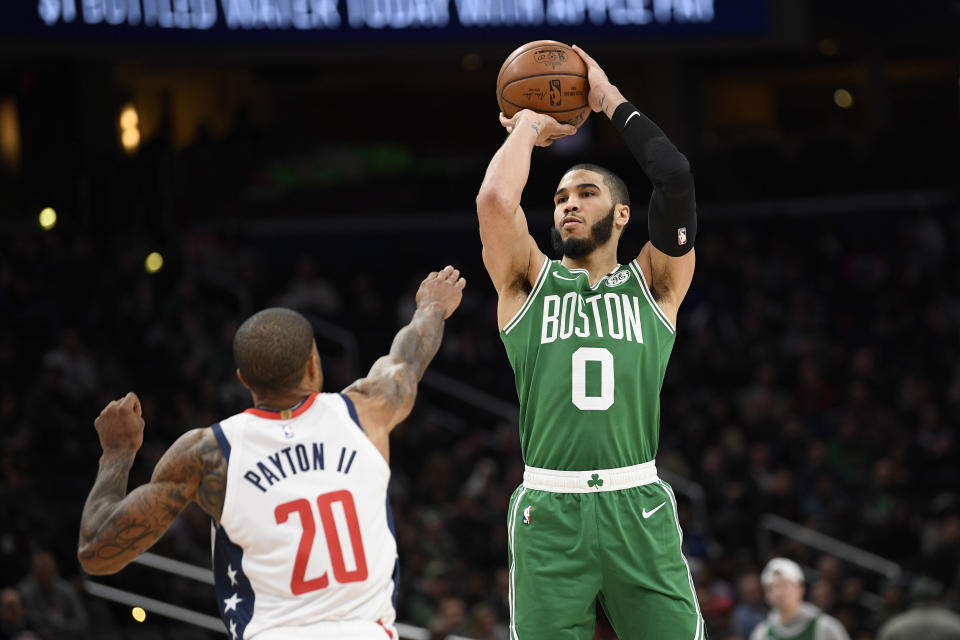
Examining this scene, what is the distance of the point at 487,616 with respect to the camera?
1045 cm

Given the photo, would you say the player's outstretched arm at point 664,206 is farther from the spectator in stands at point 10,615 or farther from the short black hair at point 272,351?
the spectator in stands at point 10,615

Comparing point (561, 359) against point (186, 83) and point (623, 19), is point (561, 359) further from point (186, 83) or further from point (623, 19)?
point (186, 83)

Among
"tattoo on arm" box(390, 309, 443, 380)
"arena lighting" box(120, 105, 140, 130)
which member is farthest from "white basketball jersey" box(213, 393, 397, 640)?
"arena lighting" box(120, 105, 140, 130)

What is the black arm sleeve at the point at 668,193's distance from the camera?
5160mm

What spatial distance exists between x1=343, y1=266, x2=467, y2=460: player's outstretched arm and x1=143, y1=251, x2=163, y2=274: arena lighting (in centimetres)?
939

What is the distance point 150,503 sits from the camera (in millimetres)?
4203

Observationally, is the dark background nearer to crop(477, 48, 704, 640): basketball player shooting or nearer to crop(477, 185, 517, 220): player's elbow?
crop(477, 48, 704, 640): basketball player shooting

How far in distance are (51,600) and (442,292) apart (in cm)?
570

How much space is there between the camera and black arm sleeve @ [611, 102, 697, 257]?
516cm

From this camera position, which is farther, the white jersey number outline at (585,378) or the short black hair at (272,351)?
the white jersey number outline at (585,378)

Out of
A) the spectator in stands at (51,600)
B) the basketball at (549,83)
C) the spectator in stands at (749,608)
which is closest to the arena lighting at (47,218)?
the spectator in stands at (51,600)

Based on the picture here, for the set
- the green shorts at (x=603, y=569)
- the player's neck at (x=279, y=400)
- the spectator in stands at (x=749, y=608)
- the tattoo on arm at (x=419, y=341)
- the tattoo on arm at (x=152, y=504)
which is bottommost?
the spectator in stands at (x=749, y=608)

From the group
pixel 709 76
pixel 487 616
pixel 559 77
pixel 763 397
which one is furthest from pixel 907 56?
pixel 559 77

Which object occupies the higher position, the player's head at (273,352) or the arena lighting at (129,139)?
the arena lighting at (129,139)
